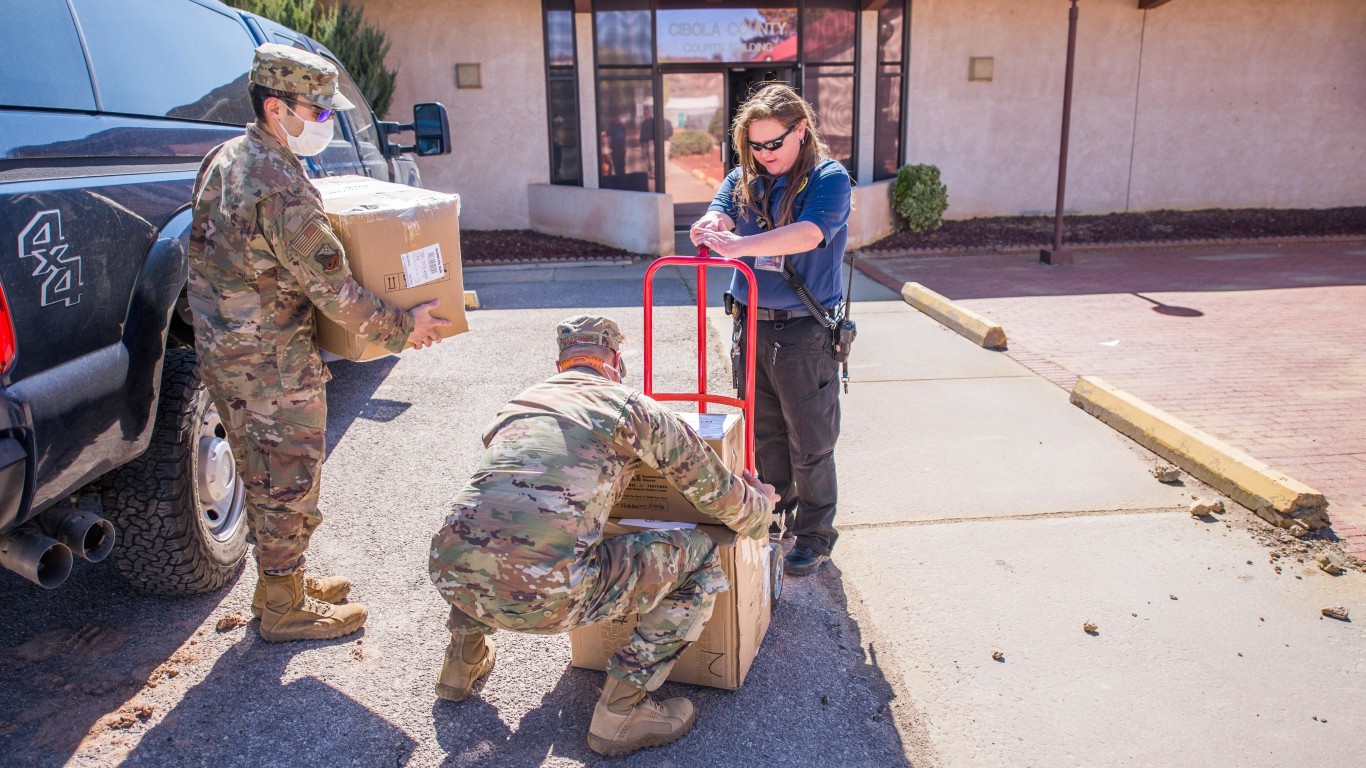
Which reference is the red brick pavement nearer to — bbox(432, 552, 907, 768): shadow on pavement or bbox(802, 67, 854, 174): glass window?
bbox(432, 552, 907, 768): shadow on pavement

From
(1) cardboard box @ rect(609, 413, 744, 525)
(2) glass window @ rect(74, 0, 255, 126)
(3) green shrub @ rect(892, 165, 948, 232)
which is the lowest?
(1) cardboard box @ rect(609, 413, 744, 525)

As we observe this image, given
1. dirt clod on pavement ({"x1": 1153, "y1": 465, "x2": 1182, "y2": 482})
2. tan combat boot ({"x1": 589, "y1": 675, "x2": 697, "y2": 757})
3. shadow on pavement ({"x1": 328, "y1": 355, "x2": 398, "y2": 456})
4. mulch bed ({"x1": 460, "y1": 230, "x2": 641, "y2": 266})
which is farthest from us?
mulch bed ({"x1": 460, "y1": 230, "x2": 641, "y2": 266})

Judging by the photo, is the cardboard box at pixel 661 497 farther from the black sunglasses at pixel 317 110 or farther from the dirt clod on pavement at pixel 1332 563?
the dirt clod on pavement at pixel 1332 563

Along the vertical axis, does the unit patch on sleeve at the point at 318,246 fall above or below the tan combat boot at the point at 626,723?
above

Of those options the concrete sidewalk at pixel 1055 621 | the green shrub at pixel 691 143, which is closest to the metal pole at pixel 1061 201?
the concrete sidewalk at pixel 1055 621

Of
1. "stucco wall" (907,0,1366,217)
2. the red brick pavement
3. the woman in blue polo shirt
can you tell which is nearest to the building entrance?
the woman in blue polo shirt

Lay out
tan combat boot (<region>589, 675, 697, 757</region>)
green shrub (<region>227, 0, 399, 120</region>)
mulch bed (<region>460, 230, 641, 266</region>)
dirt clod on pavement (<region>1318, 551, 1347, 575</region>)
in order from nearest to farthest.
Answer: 1. tan combat boot (<region>589, 675, 697, 757</region>)
2. dirt clod on pavement (<region>1318, 551, 1347, 575</region>)
3. green shrub (<region>227, 0, 399, 120</region>)
4. mulch bed (<region>460, 230, 641, 266</region>)

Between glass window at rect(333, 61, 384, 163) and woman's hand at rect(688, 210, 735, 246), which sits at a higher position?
glass window at rect(333, 61, 384, 163)

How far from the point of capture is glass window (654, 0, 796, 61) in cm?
1320

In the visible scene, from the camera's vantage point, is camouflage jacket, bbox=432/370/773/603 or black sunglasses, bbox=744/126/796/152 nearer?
camouflage jacket, bbox=432/370/773/603

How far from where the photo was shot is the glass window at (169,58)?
3.40 m

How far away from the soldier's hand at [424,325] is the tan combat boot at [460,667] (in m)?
0.98

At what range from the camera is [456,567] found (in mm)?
2543

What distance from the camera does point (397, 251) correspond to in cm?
330
